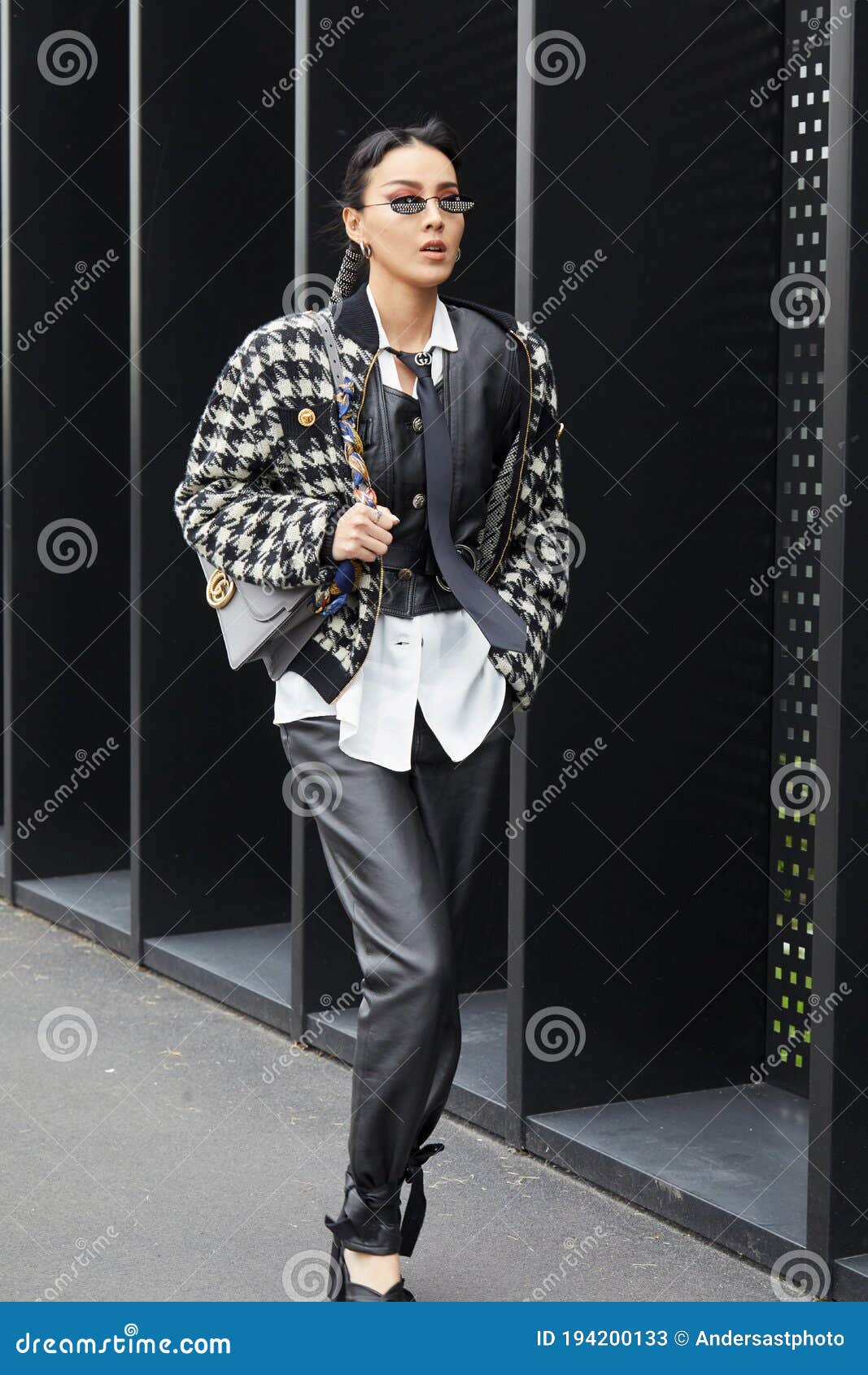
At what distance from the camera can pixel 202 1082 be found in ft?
17.3

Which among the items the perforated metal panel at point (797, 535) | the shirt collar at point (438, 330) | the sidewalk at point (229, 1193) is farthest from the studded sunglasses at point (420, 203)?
the sidewalk at point (229, 1193)

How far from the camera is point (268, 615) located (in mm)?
3422

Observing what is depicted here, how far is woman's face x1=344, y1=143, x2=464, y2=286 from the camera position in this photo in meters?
3.38

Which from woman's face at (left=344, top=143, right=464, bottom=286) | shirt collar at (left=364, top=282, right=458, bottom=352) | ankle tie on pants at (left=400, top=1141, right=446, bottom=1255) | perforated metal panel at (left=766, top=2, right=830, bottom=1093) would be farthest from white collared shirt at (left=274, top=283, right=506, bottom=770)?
perforated metal panel at (left=766, top=2, right=830, bottom=1093)

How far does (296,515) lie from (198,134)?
337 cm

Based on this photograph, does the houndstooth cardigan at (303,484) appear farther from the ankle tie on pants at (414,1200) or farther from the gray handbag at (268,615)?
the ankle tie on pants at (414,1200)

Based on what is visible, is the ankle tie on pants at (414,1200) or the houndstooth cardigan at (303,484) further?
the ankle tie on pants at (414,1200)

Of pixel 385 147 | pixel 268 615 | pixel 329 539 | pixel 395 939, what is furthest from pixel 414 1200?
pixel 385 147

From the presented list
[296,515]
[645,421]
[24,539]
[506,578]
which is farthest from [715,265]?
[24,539]

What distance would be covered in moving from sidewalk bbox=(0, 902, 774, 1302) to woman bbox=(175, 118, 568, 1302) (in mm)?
480

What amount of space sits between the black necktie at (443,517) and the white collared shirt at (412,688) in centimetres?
4

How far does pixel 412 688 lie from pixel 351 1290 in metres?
1.07

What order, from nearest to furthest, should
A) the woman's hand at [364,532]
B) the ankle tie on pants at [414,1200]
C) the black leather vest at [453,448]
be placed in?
the woman's hand at [364,532] → the black leather vest at [453,448] → the ankle tie on pants at [414,1200]

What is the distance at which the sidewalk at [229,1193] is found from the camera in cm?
384
